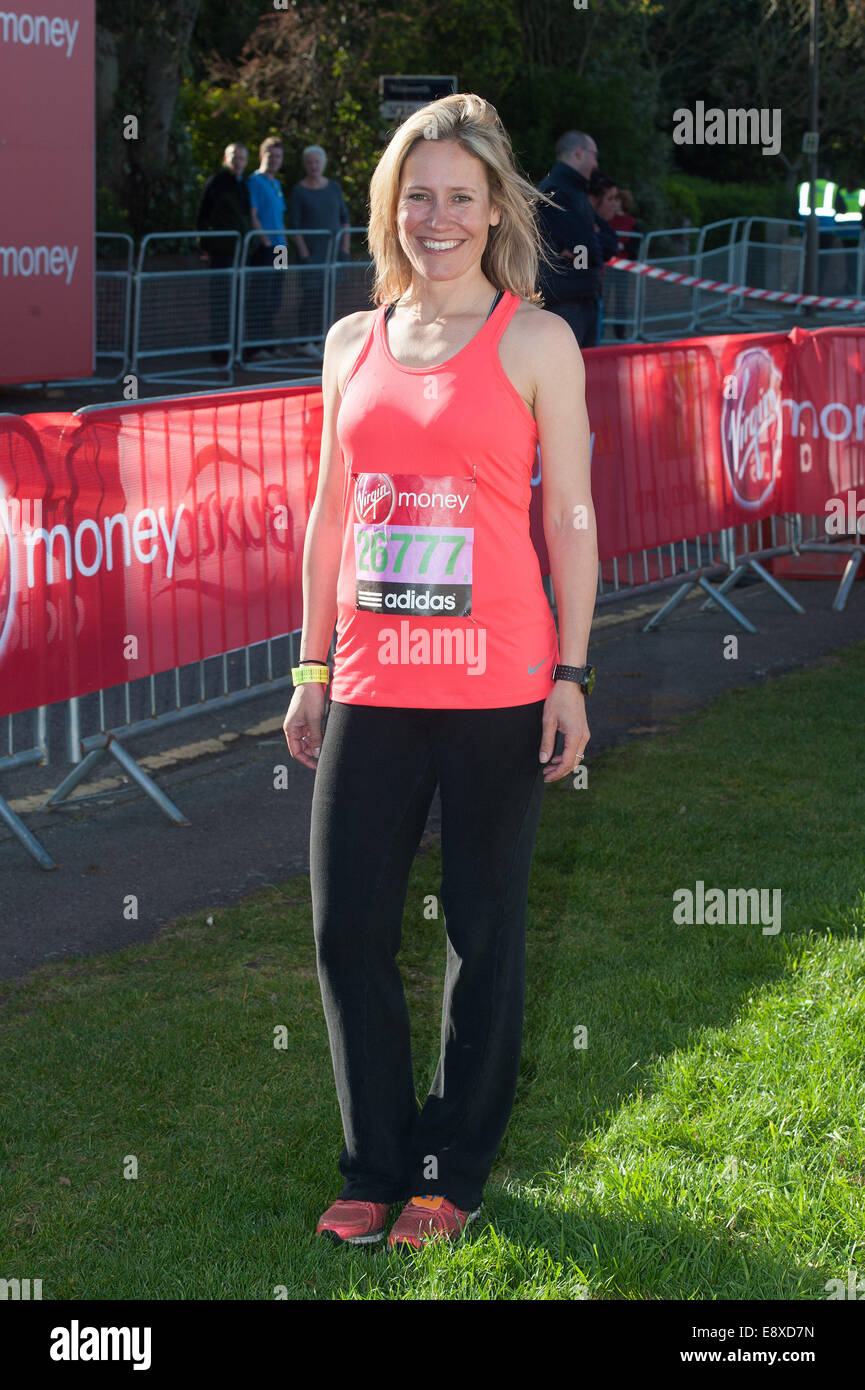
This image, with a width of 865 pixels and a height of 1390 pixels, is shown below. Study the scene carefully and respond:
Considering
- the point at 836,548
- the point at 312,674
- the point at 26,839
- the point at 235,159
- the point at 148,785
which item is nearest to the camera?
the point at 312,674

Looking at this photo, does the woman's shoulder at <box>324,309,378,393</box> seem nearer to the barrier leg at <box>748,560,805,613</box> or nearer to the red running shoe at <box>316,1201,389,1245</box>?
the red running shoe at <box>316,1201,389,1245</box>

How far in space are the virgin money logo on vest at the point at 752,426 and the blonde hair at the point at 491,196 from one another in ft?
21.3

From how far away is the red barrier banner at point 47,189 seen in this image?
14.7 meters

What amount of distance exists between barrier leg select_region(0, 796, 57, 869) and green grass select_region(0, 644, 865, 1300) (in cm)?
76

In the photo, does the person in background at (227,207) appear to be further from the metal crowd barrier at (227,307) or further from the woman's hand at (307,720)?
the woman's hand at (307,720)

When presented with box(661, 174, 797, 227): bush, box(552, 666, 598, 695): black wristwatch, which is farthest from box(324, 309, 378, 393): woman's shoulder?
box(661, 174, 797, 227): bush

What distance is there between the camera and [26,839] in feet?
19.7

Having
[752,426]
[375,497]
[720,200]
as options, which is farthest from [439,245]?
[720,200]

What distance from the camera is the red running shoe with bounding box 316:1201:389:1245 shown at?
347 cm

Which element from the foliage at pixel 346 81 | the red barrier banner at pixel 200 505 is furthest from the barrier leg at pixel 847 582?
the foliage at pixel 346 81

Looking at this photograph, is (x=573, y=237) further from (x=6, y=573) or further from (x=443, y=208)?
(x=443, y=208)

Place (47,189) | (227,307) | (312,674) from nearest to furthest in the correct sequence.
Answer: (312,674)
(47,189)
(227,307)

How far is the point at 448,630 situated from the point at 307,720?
0.46 m

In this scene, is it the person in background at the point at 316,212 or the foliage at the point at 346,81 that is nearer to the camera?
the person in background at the point at 316,212
